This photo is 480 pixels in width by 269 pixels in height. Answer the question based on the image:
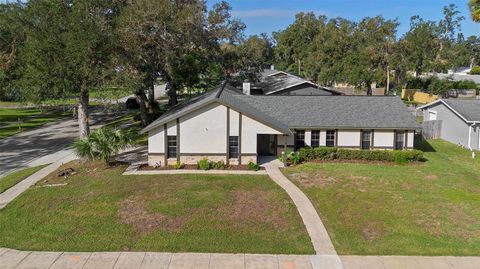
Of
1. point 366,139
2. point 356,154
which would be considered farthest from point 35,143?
point 366,139

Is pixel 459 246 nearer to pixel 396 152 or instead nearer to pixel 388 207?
pixel 388 207

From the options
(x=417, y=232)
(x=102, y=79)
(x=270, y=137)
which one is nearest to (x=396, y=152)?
(x=270, y=137)

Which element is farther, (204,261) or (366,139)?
(366,139)

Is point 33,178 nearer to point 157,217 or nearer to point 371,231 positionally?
point 157,217

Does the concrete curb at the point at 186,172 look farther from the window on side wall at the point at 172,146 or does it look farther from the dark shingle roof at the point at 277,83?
the dark shingle roof at the point at 277,83

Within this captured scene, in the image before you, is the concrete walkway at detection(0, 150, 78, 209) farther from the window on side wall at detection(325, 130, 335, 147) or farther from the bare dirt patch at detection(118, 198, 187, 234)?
the window on side wall at detection(325, 130, 335, 147)

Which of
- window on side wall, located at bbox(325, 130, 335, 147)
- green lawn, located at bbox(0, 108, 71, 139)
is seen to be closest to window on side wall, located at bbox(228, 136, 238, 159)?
window on side wall, located at bbox(325, 130, 335, 147)

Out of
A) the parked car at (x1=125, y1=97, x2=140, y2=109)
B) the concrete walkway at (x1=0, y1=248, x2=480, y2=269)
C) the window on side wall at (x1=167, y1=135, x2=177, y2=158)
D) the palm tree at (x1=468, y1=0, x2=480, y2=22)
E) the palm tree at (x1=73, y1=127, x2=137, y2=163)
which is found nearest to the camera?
the concrete walkway at (x1=0, y1=248, x2=480, y2=269)
